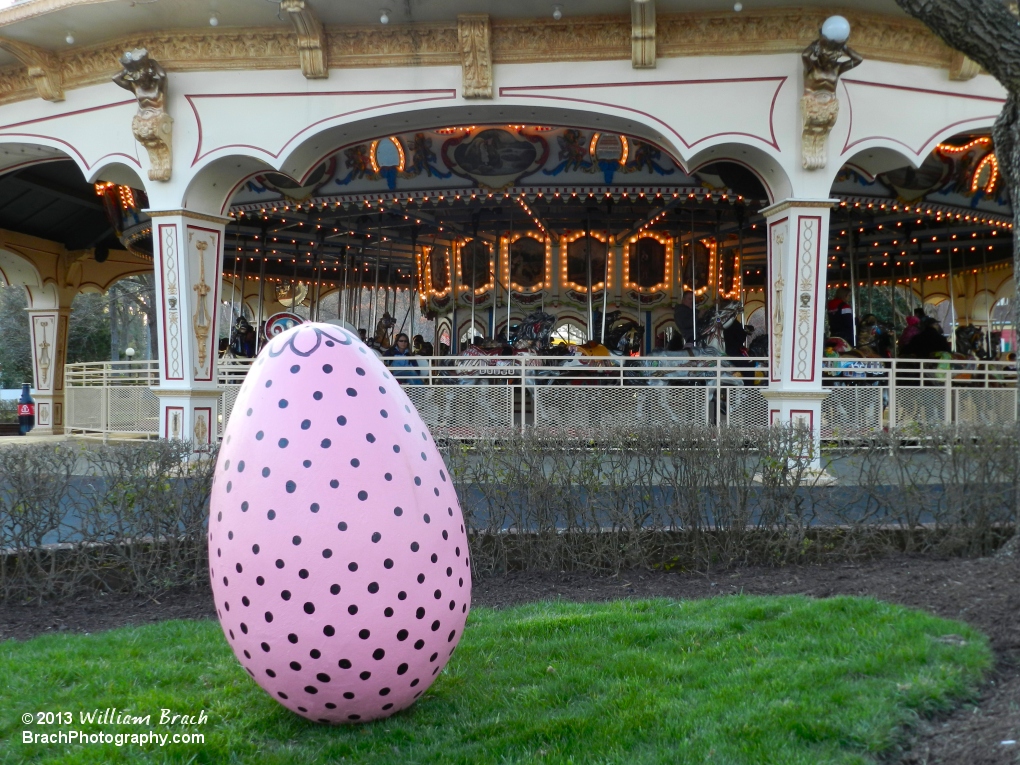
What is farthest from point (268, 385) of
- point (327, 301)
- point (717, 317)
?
point (327, 301)

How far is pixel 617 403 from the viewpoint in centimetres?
1134

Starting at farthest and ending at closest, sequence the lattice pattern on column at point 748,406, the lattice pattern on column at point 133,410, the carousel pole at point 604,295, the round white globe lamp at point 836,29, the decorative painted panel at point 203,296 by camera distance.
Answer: the carousel pole at point 604,295, the lattice pattern on column at point 133,410, the lattice pattern on column at point 748,406, the decorative painted panel at point 203,296, the round white globe lamp at point 836,29

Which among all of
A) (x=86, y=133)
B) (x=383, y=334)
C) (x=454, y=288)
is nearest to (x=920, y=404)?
(x=454, y=288)

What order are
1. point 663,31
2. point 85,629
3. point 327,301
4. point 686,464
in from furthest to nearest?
1. point 327,301
2. point 663,31
3. point 686,464
4. point 85,629

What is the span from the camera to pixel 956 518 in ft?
18.8

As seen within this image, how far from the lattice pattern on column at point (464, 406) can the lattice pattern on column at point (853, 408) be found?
4.28 metres

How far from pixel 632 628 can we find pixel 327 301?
2007 inches

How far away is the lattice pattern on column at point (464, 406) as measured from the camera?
37.3 ft

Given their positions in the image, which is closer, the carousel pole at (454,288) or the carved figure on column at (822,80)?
the carved figure on column at (822,80)

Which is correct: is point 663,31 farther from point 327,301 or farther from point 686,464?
point 327,301

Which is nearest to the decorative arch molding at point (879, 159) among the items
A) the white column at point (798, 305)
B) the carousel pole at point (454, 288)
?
the white column at point (798, 305)

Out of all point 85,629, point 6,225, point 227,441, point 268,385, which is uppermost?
point 6,225

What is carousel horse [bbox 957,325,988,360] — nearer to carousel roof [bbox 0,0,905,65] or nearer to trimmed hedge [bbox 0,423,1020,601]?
carousel roof [bbox 0,0,905,65]

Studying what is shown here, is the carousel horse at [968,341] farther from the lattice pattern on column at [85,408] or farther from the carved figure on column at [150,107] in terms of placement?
the lattice pattern on column at [85,408]
